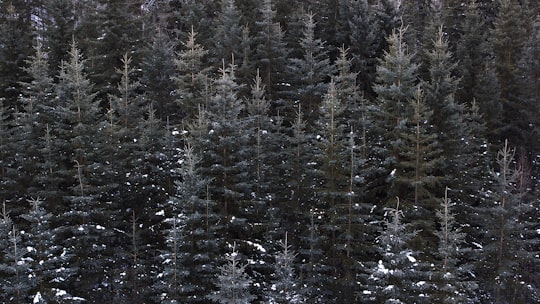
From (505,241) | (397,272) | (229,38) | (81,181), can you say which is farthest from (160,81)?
(505,241)

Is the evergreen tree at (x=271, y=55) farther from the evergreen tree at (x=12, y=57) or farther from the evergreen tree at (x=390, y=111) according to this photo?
the evergreen tree at (x=12, y=57)

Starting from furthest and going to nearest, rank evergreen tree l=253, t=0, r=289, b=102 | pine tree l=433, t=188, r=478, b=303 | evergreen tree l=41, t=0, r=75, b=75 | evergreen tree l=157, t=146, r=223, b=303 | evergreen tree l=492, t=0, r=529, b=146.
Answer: evergreen tree l=492, t=0, r=529, b=146 → evergreen tree l=253, t=0, r=289, b=102 → evergreen tree l=41, t=0, r=75, b=75 → evergreen tree l=157, t=146, r=223, b=303 → pine tree l=433, t=188, r=478, b=303

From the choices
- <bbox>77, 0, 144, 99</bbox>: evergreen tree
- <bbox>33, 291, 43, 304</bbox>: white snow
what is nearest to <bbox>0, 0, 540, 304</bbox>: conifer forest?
<bbox>33, 291, 43, 304</bbox>: white snow


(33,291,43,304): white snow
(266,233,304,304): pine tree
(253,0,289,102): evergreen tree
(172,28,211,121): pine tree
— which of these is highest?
(253,0,289,102): evergreen tree

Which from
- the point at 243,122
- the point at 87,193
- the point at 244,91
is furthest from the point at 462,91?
the point at 87,193

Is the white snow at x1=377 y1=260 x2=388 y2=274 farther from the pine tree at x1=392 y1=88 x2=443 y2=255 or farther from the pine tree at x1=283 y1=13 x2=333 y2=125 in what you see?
the pine tree at x1=283 y1=13 x2=333 y2=125

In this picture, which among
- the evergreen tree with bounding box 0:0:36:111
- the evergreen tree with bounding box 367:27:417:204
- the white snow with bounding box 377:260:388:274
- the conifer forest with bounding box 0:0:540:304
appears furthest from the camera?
the evergreen tree with bounding box 0:0:36:111

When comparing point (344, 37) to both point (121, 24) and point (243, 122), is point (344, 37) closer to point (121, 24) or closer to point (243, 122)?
point (121, 24)

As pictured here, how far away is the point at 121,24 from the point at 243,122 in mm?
15099

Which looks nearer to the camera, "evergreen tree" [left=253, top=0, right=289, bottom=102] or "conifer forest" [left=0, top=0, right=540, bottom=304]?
"conifer forest" [left=0, top=0, right=540, bottom=304]

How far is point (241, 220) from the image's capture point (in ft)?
70.5

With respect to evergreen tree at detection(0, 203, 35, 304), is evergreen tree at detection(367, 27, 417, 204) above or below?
above

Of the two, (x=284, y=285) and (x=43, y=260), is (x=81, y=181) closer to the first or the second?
(x=43, y=260)

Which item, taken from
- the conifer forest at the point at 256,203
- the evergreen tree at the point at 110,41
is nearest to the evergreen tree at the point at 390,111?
the conifer forest at the point at 256,203
